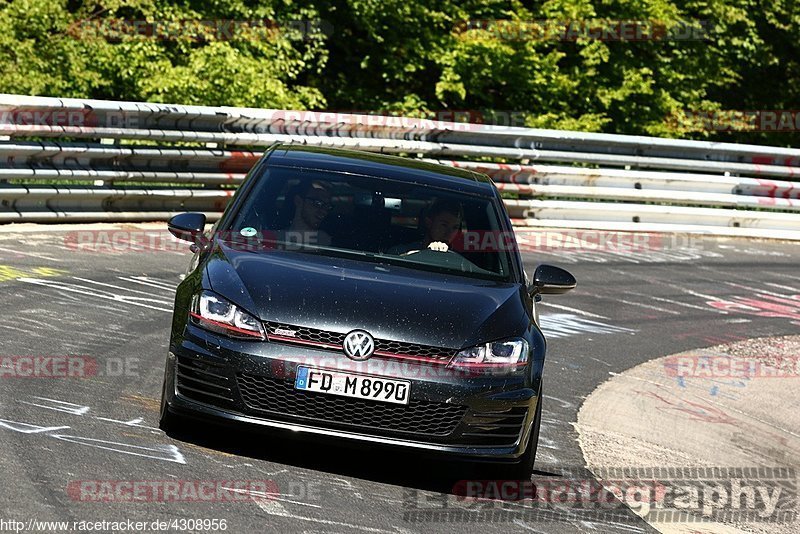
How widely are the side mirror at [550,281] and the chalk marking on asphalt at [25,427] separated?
104 inches

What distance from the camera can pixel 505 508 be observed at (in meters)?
6.41

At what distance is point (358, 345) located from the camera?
6.19 meters

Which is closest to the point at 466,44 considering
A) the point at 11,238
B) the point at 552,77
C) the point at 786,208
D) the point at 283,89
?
the point at 552,77

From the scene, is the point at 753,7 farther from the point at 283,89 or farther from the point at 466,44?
the point at 283,89

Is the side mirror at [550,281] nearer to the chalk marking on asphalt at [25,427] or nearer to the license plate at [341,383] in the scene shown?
the license plate at [341,383]

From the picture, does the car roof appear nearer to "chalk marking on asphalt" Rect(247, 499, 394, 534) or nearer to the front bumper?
the front bumper

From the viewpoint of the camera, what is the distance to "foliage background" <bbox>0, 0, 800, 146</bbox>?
20109mm

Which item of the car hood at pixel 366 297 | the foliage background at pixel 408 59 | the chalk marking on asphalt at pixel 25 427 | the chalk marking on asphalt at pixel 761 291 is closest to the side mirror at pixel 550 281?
the car hood at pixel 366 297

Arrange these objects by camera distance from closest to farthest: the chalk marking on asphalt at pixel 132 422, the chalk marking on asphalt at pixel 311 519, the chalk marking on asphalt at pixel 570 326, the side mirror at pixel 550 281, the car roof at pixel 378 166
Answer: the chalk marking on asphalt at pixel 311 519
the chalk marking on asphalt at pixel 132 422
the side mirror at pixel 550 281
the car roof at pixel 378 166
the chalk marking on asphalt at pixel 570 326

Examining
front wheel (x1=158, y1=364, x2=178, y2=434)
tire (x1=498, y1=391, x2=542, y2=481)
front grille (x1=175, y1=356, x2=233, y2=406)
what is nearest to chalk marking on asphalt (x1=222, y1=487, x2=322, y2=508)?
front grille (x1=175, y1=356, x2=233, y2=406)

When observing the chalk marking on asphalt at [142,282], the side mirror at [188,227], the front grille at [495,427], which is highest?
the side mirror at [188,227]

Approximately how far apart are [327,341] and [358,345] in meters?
0.14

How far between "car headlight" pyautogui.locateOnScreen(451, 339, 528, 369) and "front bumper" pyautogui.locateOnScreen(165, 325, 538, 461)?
66mm

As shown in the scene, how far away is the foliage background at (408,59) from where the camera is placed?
2011cm
